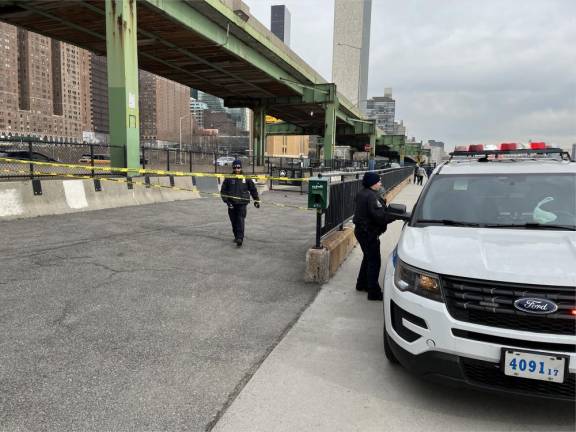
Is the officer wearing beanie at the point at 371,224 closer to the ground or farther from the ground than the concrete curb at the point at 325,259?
farther from the ground

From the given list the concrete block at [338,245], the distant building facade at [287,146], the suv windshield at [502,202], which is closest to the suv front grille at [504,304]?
the suv windshield at [502,202]

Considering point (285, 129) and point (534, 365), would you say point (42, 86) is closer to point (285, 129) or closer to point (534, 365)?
point (285, 129)

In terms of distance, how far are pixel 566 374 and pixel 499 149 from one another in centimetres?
385

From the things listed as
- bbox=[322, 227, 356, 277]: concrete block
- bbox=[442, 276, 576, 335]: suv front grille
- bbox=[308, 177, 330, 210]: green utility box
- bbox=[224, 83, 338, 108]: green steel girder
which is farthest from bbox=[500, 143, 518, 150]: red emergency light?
bbox=[224, 83, 338, 108]: green steel girder

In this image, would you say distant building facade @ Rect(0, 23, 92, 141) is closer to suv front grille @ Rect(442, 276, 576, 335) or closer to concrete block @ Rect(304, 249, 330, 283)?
concrete block @ Rect(304, 249, 330, 283)

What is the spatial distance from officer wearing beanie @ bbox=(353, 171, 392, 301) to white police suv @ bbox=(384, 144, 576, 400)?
4.72 ft

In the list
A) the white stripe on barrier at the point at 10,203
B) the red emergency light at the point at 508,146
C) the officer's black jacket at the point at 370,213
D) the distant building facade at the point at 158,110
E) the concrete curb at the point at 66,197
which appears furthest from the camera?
the distant building facade at the point at 158,110

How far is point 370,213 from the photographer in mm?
5273

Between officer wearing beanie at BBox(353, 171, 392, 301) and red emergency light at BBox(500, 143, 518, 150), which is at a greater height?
red emergency light at BBox(500, 143, 518, 150)

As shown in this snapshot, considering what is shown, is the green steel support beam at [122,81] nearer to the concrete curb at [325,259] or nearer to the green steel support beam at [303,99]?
the concrete curb at [325,259]

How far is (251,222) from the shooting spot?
11406 millimetres

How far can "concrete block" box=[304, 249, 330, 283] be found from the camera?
5.96 metres

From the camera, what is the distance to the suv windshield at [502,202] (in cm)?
375

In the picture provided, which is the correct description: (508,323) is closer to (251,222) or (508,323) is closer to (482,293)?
(482,293)
